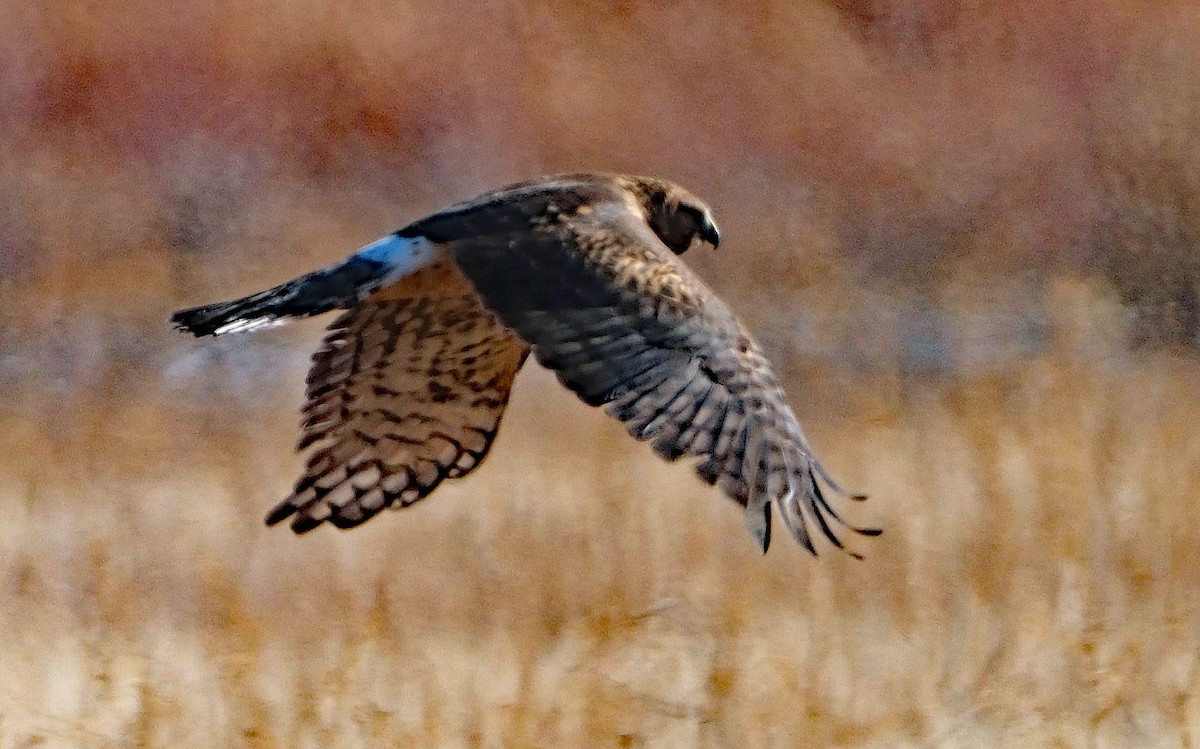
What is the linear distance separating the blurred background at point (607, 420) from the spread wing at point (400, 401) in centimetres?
102

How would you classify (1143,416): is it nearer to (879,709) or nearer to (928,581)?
(928,581)

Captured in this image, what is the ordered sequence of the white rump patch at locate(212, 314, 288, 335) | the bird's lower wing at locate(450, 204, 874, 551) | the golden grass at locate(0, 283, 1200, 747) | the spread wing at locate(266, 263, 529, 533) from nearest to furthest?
the bird's lower wing at locate(450, 204, 874, 551) → the white rump patch at locate(212, 314, 288, 335) → the spread wing at locate(266, 263, 529, 533) → the golden grass at locate(0, 283, 1200, 747)

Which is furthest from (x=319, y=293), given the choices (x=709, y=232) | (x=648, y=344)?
(x=709, y=232)

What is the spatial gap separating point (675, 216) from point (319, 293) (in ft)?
1.80

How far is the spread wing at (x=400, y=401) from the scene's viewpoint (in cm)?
217

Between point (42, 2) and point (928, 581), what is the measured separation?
2.17 metres

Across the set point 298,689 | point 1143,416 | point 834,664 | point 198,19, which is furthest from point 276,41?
point 1143,416

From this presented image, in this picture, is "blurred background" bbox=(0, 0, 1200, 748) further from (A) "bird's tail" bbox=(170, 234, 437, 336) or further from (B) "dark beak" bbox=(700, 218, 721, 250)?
(A) "bird's tail" bbox=(170, 234, 437, 336)

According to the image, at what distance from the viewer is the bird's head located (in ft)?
7.35

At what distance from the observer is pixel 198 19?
3248 millimetres

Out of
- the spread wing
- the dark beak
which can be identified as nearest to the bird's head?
the dark beak

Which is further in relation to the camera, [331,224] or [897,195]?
[897,195]

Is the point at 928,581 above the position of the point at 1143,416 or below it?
below

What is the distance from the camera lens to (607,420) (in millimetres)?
3340
